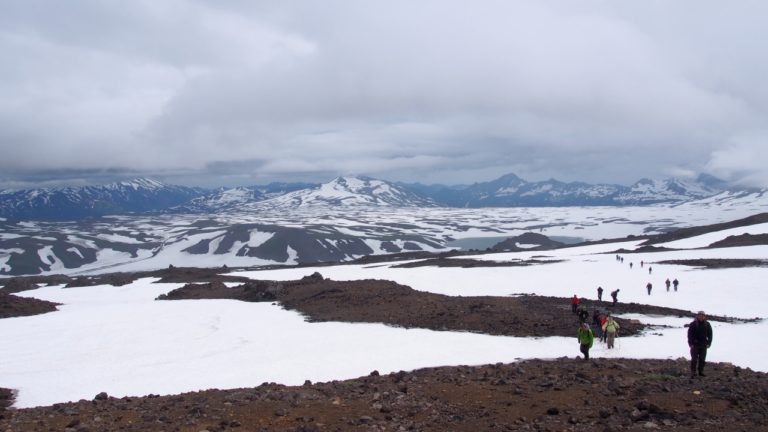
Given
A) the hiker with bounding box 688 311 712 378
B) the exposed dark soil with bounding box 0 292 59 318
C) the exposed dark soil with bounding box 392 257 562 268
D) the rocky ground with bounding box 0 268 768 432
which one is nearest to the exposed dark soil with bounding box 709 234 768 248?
the exposed dark soil with bounding box 392 257 562 268

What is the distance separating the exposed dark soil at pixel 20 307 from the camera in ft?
123

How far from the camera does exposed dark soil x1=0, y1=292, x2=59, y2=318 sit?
3759cm

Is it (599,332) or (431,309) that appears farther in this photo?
(431,309)

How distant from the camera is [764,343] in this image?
23.0 meters

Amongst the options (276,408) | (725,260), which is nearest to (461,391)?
(276,408)

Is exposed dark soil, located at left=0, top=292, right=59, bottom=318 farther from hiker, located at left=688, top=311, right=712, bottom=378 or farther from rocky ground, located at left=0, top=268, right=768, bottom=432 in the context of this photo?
hiker, located at left=688, top=311, right=712, bottom=378

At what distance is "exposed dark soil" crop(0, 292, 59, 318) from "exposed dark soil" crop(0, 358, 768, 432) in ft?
91.0

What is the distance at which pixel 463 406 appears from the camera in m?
12.7

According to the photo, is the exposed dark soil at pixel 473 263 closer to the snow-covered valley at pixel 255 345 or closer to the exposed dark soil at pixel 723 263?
the exposed dark soil at pixel 723 263

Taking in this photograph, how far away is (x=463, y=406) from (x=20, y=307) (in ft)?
123

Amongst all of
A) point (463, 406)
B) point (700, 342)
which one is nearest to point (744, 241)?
point (700, 342)

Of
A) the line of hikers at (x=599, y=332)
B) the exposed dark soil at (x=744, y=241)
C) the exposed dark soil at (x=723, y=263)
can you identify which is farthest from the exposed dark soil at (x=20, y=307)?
the exposed dark soil at (x=744, y=241)

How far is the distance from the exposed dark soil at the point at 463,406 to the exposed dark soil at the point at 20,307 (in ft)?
91.0

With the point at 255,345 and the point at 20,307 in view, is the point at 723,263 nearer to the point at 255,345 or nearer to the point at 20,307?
the point at 255,345
